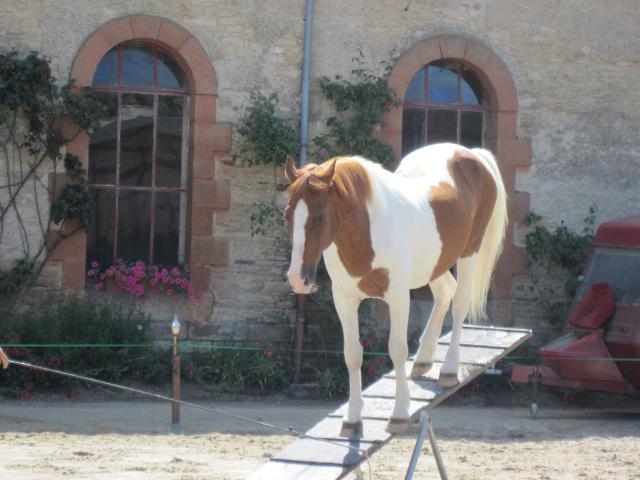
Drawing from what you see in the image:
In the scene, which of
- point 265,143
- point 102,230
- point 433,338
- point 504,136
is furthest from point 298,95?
point 433,338

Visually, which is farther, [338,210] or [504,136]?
[504,136]

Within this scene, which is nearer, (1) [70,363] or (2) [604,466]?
(2) [604,466]

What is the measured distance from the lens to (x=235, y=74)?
39.7ft

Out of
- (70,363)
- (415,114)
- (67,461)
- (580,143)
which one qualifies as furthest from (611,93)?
(67,461)

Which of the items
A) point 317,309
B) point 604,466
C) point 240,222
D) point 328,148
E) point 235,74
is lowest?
point 604,466

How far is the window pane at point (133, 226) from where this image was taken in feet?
40.1

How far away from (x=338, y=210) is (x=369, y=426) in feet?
4.36

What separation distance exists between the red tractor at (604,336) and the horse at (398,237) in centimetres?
417

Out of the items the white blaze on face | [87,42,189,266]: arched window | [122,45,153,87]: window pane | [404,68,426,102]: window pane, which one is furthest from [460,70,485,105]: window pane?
the white blaze on face

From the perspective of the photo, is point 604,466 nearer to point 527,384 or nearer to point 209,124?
point 527,384

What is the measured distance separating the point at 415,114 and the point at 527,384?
3205mm

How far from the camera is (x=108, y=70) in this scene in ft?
39.6

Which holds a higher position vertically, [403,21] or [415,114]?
[403,21]

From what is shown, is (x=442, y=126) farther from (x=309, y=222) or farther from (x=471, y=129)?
(x=309, y=222)
